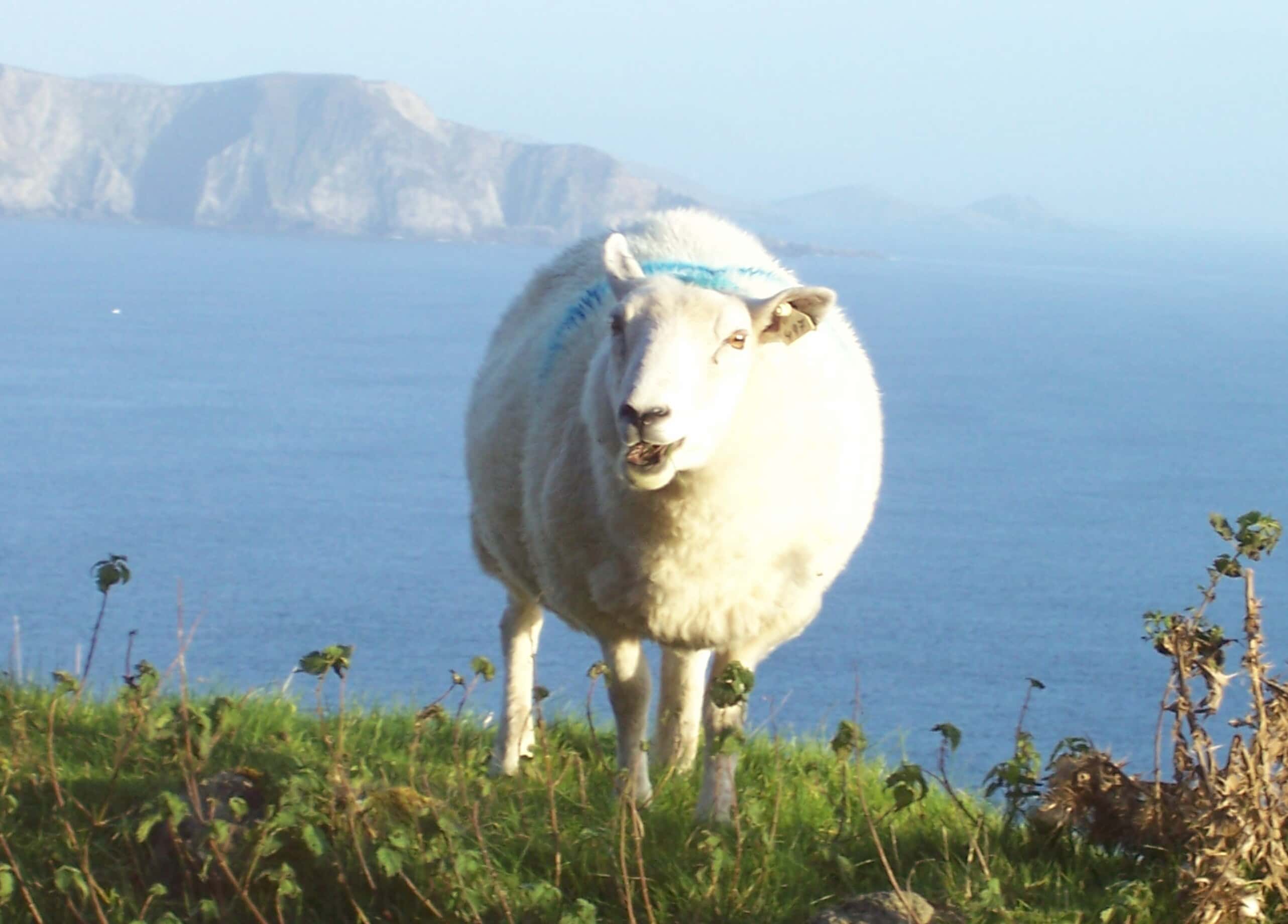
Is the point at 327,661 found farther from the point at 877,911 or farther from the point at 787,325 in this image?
the point at 787,325

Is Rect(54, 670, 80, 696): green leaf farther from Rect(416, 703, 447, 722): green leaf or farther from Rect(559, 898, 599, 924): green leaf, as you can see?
Rect(559, 898, 599, 924): green leaf

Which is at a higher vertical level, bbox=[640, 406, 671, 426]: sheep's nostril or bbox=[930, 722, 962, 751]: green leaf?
bbox=[640, 406, 671, 426]: sheep's nostril

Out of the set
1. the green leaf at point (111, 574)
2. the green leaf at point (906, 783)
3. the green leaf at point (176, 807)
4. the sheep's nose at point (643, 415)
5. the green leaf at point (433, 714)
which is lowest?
the green leaf at point (176, 807)

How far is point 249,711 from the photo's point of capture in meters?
5.72

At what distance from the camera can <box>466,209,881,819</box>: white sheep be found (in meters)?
4.56

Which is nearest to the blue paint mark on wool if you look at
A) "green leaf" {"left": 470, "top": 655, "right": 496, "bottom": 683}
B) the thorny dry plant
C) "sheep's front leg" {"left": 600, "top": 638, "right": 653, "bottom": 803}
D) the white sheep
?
the white sheep

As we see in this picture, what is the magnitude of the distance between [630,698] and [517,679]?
1.23m

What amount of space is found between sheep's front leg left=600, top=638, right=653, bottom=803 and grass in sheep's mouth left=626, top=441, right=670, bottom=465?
954mm

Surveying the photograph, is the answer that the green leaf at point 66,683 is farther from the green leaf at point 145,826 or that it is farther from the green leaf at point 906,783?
the green leaf at point 906,783

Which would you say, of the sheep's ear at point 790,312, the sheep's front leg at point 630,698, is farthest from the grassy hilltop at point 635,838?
the sheep's ear at point 790,312

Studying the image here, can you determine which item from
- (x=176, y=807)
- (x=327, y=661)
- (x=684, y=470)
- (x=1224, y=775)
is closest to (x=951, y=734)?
(x=1224, y=775)

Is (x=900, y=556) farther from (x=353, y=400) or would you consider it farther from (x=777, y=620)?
(x=777, y=620)

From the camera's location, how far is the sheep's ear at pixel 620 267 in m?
4.97

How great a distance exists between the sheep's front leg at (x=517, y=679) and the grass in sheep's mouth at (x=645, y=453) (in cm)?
184
